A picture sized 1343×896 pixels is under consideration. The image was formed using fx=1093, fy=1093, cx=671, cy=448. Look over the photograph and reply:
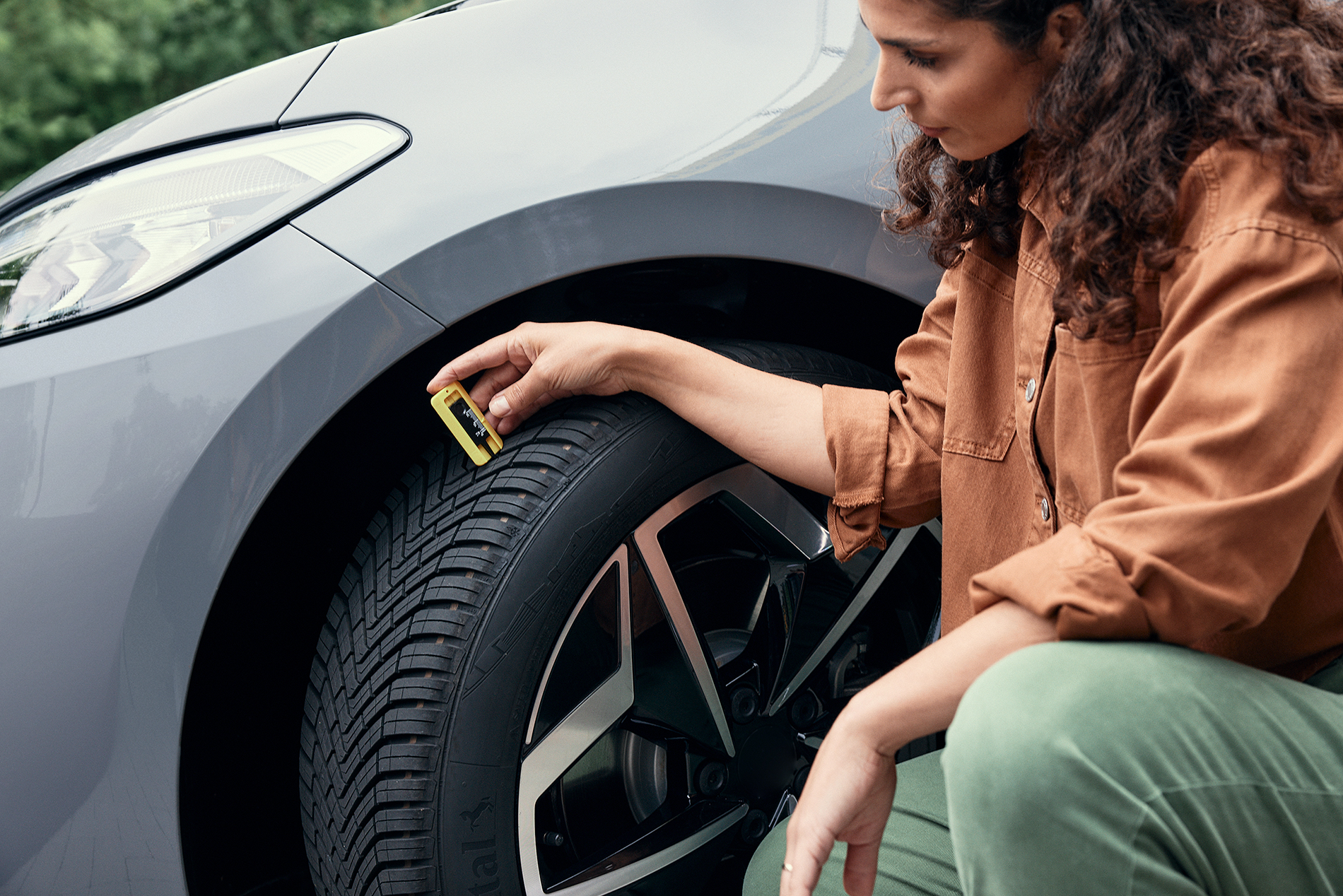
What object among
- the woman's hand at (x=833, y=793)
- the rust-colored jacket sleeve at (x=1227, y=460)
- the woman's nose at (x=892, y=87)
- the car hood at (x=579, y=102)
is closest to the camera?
the rust-colored jacket sleeve at (x=1227, y=460)

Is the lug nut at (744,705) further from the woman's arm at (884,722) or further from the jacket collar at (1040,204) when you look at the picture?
the jacket collar at (1040,204)

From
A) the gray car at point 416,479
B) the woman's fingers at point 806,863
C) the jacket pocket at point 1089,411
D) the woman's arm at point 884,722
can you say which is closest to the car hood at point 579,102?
the gray car at point 416,479

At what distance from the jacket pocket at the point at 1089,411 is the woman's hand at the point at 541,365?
43 centimetres

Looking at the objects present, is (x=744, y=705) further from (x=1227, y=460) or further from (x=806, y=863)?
(x=1227, y=460)

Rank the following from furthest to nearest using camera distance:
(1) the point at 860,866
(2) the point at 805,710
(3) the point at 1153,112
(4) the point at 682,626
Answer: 1. (2) the point at 805,710
2. (4) the point at 682,626
3. (1) the point at 860,866
4. (3) the point at 1153,112

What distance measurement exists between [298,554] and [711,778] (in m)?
0.55

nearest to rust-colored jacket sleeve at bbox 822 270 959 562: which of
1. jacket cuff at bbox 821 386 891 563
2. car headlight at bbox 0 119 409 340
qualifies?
jacket cuff at bbox 821 386 891 563

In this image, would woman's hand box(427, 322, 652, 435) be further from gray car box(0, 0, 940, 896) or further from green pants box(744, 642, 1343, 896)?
green pants box(744, 642, 1343, 896)

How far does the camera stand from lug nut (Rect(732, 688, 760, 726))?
1299 millimetres

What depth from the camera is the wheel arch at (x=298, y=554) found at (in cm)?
119

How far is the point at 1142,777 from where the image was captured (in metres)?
0.81

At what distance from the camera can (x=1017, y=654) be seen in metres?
0.84

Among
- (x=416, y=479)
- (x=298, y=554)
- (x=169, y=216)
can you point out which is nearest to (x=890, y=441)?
(x=416, y=479)

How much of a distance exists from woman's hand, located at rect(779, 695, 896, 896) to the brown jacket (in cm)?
15
